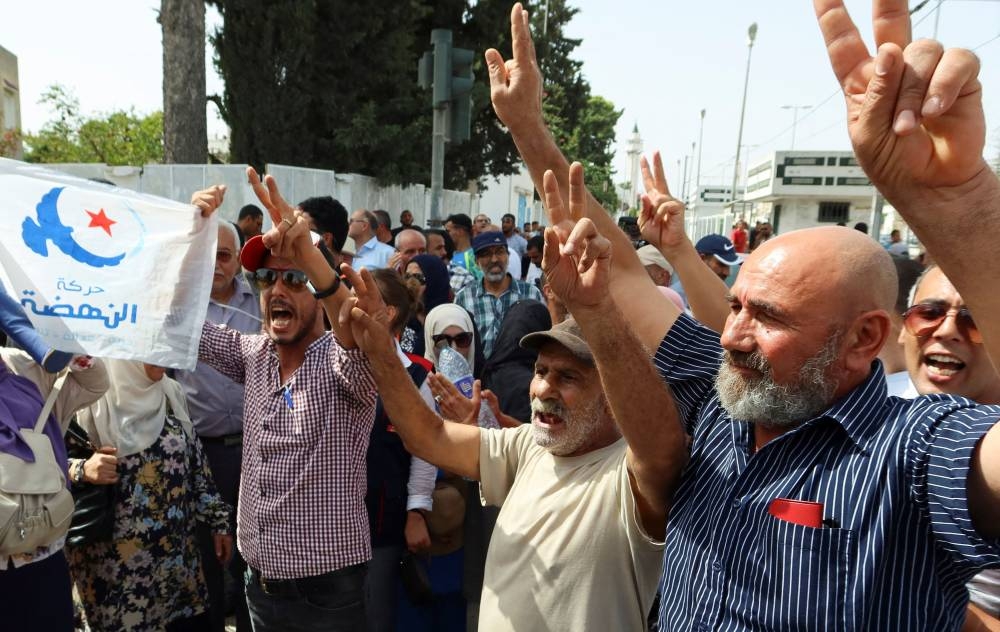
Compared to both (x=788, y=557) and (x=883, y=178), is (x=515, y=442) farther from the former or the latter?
(x=883, y=178)

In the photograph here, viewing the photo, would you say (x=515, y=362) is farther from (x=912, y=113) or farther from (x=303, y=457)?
(x=912, y=113)

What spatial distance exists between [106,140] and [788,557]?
2611 centimetres

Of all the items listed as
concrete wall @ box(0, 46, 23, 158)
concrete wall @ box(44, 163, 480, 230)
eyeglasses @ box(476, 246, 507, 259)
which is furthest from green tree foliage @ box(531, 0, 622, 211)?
concrete wall @ box(0, 46, 23, 158)

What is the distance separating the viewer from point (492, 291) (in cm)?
587

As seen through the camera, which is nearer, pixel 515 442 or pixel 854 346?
pixel 854 346

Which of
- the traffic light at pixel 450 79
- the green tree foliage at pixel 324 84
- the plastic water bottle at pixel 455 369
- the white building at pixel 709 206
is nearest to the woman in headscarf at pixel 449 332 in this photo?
the plastic water bottle at pixel 455 369

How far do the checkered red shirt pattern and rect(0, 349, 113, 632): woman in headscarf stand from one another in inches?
24.0

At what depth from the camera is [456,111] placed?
764 centimetres

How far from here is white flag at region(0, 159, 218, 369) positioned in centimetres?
261

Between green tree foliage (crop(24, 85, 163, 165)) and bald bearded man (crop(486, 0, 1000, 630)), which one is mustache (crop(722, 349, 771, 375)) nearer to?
bald bearded man (crop(486, 0, 1000, 630))

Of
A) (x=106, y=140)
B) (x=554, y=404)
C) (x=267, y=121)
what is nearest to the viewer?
(x=554, y=404)

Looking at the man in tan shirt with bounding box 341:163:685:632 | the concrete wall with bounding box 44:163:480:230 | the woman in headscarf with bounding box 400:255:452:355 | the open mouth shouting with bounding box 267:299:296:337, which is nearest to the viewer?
the man in tan shirt with bounding box 341:163:685:632

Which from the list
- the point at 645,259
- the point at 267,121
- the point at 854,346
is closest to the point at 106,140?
the point at 267,121

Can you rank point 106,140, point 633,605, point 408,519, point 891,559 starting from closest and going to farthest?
point 891,559, point 633,605, point 408,519, point 106,140
